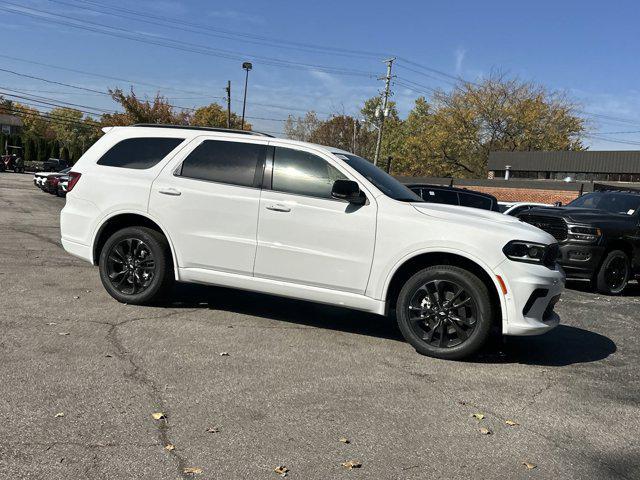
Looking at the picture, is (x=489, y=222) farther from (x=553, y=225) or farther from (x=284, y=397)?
(x=553, y=225)

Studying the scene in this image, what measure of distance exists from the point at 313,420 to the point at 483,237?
231 cm

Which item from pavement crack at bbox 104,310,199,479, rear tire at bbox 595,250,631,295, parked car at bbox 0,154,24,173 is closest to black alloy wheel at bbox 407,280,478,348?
pavement crack at bbox 104,310,199,479

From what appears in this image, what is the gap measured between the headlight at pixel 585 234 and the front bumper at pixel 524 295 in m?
4.88

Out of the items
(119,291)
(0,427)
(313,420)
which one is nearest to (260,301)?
(119,291)

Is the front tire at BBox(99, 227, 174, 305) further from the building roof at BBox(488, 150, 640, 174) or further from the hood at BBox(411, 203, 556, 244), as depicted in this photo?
the building roof at BBox(488, 150, 640, 174)

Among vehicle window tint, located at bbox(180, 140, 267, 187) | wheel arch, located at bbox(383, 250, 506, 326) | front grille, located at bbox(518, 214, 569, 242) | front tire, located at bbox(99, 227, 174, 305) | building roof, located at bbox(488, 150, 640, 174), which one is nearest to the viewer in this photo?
wheel arch, located at bbox(383, 250, 506, 326)

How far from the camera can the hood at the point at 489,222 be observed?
5.10m

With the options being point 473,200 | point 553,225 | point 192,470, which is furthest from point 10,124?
point 192,470

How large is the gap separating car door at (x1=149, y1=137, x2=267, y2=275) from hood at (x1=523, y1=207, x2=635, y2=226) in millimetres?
5972

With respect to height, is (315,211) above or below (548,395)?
above

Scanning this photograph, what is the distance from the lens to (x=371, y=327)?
6.26 m

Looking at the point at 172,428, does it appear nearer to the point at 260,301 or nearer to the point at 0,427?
the point at 0,427

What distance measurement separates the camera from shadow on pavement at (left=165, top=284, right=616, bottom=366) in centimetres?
562

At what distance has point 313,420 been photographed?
371 centimetres
